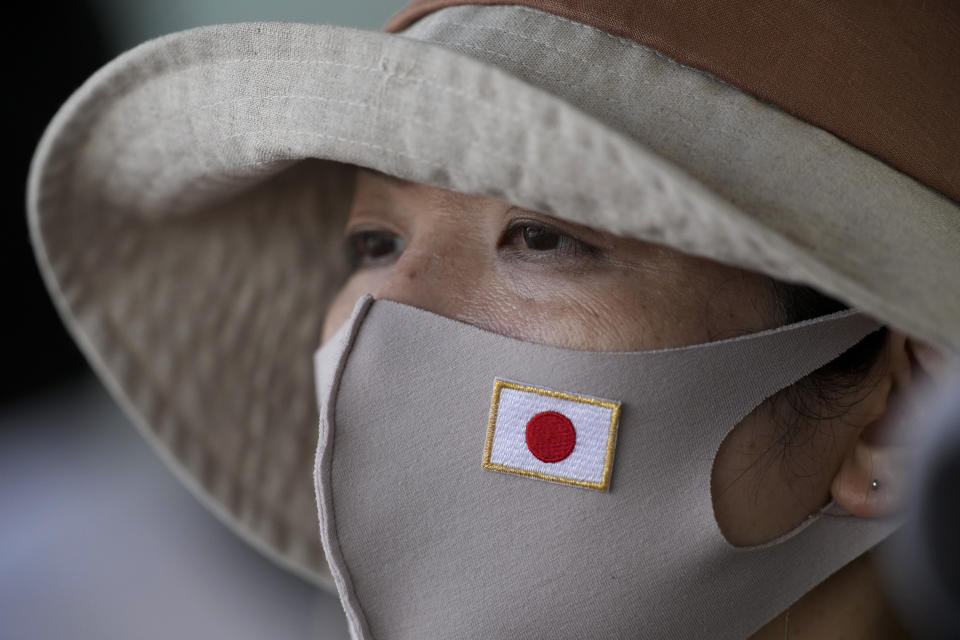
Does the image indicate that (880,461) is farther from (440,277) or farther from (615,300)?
(440,277)

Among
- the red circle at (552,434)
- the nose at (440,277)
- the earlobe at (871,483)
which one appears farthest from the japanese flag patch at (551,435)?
the earlobe at (871,483)

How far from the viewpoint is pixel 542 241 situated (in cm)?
111

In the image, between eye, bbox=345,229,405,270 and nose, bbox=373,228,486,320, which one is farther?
eye, bbox=345,229,405,270

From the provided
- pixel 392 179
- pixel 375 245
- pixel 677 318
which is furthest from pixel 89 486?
pixel 677 318

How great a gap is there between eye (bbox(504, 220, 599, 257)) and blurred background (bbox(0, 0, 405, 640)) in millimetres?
1253

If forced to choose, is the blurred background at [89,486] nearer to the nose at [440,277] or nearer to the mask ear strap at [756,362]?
the nose at [440,277]

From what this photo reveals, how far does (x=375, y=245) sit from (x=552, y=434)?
51 cm

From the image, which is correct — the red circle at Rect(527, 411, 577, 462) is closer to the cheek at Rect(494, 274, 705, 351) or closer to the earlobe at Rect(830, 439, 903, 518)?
the cheek at Rect(494, 274, 705, 351)

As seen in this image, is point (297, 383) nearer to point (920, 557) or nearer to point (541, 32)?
point (541, 32)

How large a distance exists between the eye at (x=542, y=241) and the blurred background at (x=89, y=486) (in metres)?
1.25

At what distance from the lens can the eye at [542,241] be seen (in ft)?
3.58

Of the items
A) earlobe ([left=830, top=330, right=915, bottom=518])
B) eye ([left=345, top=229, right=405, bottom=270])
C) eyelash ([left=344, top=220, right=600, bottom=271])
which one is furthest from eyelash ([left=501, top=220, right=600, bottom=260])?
earlobe ([left=830, top=330, right=915, bottom=518])

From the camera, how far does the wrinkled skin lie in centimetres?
104

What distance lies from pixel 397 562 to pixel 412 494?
0.26ft
